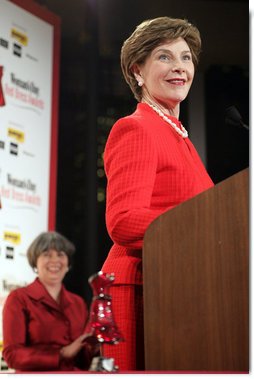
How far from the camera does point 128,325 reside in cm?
144

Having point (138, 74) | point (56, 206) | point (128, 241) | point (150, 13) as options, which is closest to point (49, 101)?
point (56, 206)

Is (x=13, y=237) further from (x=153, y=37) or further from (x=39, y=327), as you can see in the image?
(x=153, y=37)

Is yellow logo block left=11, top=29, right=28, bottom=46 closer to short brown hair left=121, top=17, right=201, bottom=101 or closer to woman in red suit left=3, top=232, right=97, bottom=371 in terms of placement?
woman in red suit left=3, top=232, right=97, bottom=371

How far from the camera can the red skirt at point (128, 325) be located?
A: 142 cm

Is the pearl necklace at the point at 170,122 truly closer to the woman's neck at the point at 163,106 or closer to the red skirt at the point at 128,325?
the woman's neck at the point at 163,106

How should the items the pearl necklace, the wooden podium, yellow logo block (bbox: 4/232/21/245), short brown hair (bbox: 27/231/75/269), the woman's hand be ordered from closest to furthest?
the wooden podium → the woman's hand → the pearl necklace → short brown hair (bbox: 27/231/75/269) → yellow logo block (bbox: 4/232/21/245)

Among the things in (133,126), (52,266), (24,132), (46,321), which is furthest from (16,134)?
(133,126)

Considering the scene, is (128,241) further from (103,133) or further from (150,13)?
(103,133)

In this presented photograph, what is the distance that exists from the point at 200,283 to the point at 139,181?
0.25m

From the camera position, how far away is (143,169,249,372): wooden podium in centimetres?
124

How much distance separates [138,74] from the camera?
1692mm

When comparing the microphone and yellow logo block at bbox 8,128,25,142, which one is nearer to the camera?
the microphone

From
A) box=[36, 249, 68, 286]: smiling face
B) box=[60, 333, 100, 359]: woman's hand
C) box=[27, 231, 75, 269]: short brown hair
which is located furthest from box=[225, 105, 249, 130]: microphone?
box=[27, 231, 75, 269]: short brown hair

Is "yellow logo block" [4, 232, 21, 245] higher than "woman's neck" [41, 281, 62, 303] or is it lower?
higher
